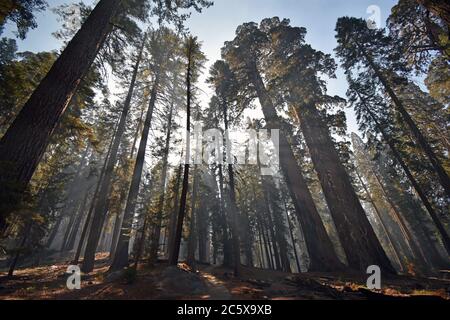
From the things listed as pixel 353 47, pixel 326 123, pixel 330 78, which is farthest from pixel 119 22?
pixel 353 47

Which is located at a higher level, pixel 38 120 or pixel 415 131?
pixel 415 131

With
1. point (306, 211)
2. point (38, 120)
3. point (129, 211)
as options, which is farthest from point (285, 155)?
point (38, 120)

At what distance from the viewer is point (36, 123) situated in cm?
388

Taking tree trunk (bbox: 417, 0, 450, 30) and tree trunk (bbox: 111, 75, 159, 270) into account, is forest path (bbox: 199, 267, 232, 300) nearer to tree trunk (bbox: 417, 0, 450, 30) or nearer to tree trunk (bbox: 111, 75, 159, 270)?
tree trunk (bbox: 111, 75, 159, 270)

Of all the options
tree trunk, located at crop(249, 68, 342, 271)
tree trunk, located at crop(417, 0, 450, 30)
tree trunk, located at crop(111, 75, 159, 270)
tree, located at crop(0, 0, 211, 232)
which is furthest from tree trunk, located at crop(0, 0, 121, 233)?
tree trunk, located at crop(249, 68, 342, 271)

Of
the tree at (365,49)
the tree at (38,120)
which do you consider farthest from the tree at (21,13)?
the tree at (365,49)

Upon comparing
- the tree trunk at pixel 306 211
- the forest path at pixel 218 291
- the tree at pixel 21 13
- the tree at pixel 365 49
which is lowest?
the forest path at pixel 218 291

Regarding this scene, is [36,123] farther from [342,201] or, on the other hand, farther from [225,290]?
[342,201]

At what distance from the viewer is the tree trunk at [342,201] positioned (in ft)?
32.3

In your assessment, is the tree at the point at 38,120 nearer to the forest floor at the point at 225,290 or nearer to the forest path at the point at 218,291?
the forest floor at the point at 225,290

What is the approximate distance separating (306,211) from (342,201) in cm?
213

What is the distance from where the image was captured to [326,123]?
42.3 ft

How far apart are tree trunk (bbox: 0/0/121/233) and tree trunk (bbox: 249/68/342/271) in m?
11.3

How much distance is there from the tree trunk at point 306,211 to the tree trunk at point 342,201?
85 cm
